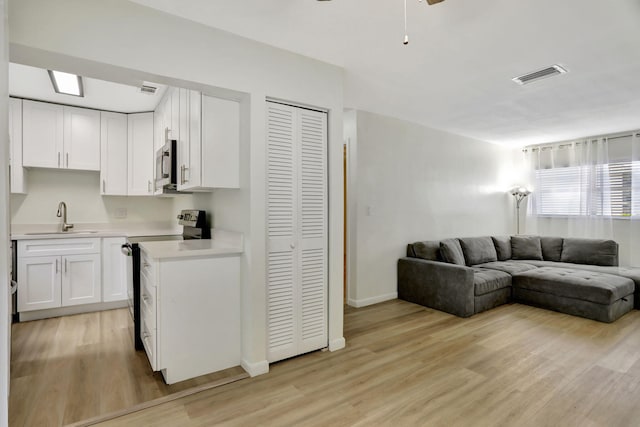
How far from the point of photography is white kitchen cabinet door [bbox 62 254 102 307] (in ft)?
11.8

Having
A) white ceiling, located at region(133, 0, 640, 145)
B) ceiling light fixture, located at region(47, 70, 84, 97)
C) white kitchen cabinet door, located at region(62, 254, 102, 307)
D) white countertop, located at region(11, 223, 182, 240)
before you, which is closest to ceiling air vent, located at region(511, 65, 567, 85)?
white ceiling, located at region(133, 0, 640, 145)

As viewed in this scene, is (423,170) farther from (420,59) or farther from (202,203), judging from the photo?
(202,203)

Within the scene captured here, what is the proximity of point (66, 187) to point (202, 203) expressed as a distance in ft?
6.49

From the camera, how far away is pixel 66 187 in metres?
4.07

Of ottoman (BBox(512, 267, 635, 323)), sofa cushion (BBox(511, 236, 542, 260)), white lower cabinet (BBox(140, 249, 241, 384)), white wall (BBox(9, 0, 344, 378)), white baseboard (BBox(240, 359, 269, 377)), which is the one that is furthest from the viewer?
sofa cushion (BBox(511, 236, 542, 260))

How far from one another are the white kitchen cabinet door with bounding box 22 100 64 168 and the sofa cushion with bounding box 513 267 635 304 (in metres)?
5.80

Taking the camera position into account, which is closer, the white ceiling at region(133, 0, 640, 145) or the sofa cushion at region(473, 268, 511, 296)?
the white ceiling at region(133, 0, 640, 145)

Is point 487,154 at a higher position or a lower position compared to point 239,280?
higher

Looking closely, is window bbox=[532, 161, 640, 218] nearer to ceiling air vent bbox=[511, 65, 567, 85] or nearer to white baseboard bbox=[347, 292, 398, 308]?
ceiling air vent bbox=[511, 65, 567, 85]

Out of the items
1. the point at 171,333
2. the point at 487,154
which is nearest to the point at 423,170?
the point at 487,154

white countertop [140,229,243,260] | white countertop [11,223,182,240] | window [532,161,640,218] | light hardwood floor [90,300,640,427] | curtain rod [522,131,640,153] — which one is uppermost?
curtain rod [522,131,640,153]

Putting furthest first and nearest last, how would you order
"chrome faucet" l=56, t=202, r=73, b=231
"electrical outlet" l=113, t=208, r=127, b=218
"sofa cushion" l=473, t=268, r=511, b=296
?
"electrical outlet" l=113, t=208, r=127, b=218, "chrome faucet" l=56, t=202, r=73, b=231, "sofa cushion" l=473, t=268, r=511, b=296

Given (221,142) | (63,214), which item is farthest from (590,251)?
(63,214)

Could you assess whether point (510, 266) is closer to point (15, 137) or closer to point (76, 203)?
point (76, 203)
